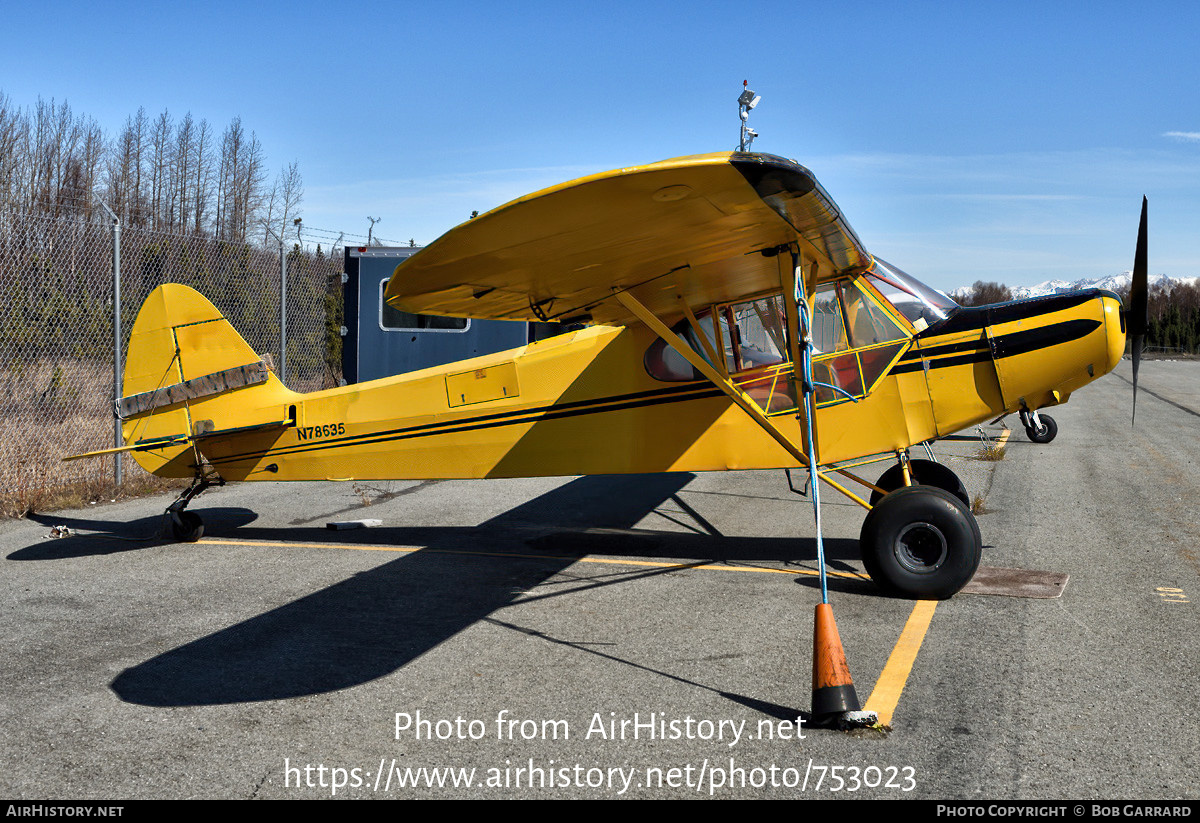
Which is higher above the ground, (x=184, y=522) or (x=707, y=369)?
(x=707, y=369)

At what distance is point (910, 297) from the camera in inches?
263

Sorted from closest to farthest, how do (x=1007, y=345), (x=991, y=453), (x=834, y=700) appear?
(x=834, y=700)
(x=1007, y=345)
(x=991, y=453)

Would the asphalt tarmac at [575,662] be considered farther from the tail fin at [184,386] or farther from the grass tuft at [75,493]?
the tail fin at [184,386]

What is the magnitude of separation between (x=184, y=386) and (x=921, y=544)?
19.9 feet

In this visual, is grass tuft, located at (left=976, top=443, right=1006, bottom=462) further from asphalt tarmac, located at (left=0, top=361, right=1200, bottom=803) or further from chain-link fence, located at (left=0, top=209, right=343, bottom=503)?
chain-link fence, located at (left=0, top=209, right=343, bottom=503)

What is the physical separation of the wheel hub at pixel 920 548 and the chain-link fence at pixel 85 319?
867 cm

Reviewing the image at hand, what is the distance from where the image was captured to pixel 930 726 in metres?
3.85

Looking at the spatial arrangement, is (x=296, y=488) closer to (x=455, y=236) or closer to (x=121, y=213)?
(x=455, y=236)

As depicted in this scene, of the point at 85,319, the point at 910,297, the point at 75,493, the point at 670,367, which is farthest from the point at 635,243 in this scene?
the point at 85,319

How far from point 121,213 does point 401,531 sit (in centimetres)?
5016

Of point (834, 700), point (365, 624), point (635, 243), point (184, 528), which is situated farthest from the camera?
point (184, 528)

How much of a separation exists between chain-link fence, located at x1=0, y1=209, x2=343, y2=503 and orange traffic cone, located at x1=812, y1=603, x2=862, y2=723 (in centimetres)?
875

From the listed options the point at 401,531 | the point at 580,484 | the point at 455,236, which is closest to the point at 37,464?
the point at 401,531

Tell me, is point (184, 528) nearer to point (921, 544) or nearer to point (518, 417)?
point (518, 417)
